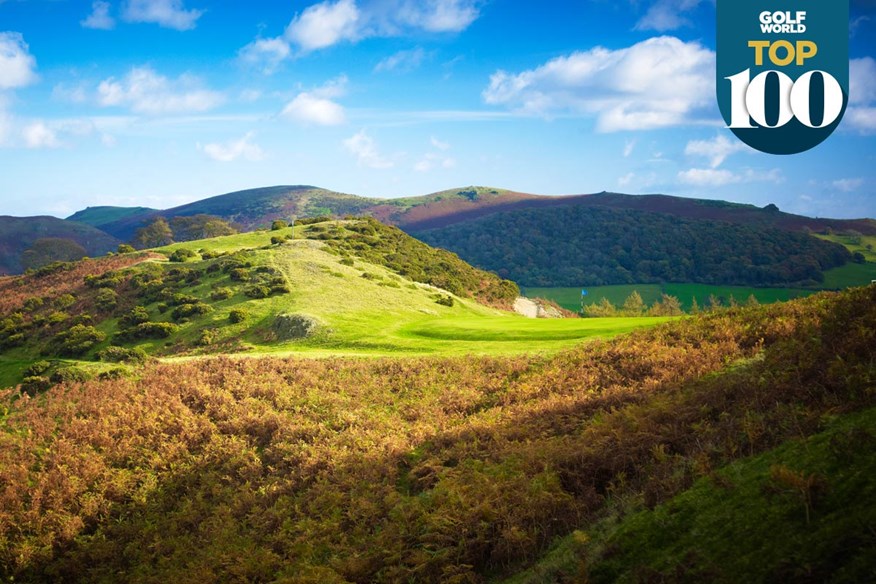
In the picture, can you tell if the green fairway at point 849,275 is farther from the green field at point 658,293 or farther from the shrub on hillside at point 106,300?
the shrub on hillside at point 106,300

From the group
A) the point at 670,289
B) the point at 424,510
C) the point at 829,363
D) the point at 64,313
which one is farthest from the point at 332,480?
the point at 670,289

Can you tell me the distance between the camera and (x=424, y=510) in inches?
496

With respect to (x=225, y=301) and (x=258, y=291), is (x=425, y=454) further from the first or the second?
(x=225, y=301)

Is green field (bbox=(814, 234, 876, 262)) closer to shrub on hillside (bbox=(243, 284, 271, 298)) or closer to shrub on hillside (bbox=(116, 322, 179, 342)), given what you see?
shrub on hillside (bbox=(243, 284, 271, 298))

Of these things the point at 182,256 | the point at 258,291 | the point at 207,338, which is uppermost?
the point at 182,256

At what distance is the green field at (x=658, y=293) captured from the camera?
13600cm

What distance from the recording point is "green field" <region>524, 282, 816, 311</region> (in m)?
136

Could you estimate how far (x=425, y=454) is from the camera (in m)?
16.3

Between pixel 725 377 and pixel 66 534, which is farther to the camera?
pixel 66 534

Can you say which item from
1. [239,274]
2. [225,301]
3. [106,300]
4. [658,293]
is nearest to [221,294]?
[225,301]

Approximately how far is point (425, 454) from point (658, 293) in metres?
153

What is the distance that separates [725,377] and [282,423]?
1487 cm

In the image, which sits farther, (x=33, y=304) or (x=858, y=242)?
(x=858, y=242)

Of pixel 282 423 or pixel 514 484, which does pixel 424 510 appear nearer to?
pixel 514 484
